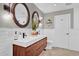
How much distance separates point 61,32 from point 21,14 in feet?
2.28

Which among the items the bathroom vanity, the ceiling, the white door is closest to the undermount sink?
the bathroom vanity

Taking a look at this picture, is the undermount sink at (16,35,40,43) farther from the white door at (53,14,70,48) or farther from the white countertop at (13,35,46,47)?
the white door at (53,14,70,48)

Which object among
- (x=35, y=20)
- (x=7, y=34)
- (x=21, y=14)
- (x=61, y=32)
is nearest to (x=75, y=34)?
(x=61, y=32)

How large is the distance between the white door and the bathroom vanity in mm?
201

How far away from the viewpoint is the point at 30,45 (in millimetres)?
1642

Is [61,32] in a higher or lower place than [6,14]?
lower

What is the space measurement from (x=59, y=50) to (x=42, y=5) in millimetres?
754

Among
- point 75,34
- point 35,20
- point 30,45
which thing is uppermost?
point 35,20

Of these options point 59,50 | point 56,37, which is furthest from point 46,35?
point 59,50

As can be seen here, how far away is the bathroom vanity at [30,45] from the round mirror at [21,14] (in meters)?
0.25

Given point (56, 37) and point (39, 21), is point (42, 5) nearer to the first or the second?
point (39, 21)

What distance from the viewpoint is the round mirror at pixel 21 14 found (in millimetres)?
1665

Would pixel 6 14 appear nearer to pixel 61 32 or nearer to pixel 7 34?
pixel 7 34

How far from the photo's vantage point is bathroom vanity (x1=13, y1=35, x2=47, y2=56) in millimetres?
1620
